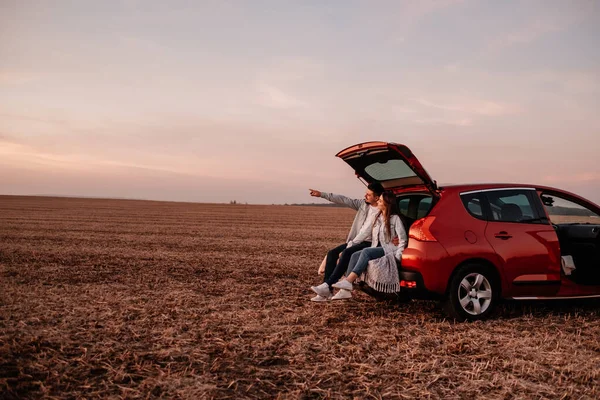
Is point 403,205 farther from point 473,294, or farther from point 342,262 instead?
point 473,294

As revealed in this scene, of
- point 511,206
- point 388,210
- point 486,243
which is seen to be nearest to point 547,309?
point 511,206

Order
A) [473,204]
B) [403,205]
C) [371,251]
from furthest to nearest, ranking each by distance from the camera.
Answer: [403,205], [371,251], [473,204]

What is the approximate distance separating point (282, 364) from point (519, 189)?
4.10 meters

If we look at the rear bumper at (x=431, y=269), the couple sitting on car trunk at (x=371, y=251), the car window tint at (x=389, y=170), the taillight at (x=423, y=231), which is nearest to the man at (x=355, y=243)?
the couple sitting on car trunk at (x=371, y=251)

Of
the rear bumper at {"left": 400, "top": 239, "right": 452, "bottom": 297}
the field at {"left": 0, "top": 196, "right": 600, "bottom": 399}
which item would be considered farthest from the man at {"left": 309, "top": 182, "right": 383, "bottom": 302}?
the rear bumper at {"left": 400, "top": 239, "right": 452, "bottom": 297}

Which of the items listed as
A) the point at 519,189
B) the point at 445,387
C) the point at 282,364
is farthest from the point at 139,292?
the point at 519,189

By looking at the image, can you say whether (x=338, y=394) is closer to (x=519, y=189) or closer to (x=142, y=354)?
(x=142, y=354)

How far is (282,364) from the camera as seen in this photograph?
14.8 ft

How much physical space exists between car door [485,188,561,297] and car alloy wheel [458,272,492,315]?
276mm

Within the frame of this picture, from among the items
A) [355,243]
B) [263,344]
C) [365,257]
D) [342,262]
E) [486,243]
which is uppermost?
[486,243]

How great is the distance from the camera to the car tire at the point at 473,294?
6.02 metres

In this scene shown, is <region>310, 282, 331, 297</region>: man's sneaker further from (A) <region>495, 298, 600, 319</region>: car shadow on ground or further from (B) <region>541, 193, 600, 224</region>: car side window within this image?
(B) <region>541, 193, 600, 224</region>: car side window

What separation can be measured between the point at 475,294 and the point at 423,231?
1.05 meters

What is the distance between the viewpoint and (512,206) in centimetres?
649
